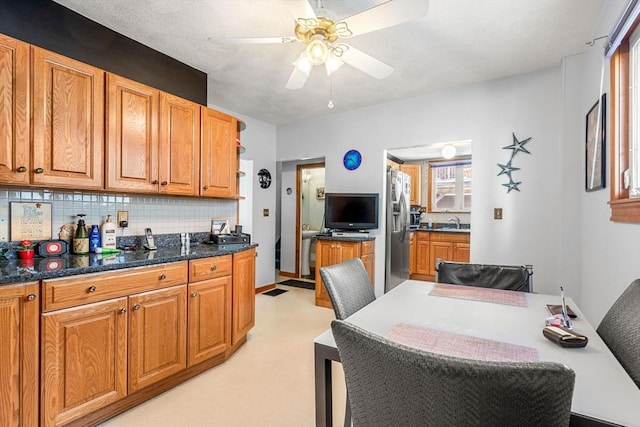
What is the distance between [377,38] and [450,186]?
442cm

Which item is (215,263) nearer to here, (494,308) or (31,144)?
(31,144)

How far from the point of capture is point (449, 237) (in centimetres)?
528

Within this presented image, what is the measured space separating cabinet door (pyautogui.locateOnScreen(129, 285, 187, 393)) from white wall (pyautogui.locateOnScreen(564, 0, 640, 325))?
259 centimetres

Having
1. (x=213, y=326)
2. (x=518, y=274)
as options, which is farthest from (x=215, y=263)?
(x=518, y=274)

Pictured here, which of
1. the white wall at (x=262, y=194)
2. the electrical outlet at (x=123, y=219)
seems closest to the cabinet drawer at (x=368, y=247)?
the white wall at (x=262, y=194)

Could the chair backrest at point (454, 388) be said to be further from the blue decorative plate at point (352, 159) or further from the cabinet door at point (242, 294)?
the blue decorative plate at point (352, 159)

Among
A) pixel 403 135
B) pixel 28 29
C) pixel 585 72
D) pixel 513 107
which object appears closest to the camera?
pixel 28 29

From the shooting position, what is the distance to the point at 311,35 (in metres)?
1.83

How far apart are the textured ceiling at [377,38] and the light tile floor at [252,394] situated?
7.96 ft

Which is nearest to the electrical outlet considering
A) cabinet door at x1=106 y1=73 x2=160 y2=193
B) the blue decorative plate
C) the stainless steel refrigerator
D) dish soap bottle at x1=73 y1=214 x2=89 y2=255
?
dish soap bottle at x1=73 y1=214 x2=89 y2=255

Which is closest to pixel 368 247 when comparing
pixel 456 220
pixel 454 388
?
pixel 456 220

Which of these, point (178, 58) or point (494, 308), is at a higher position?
point (178, 58)

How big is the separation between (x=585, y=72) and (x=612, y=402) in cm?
291

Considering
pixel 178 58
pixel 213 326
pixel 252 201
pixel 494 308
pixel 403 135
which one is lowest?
pixel 213 326
